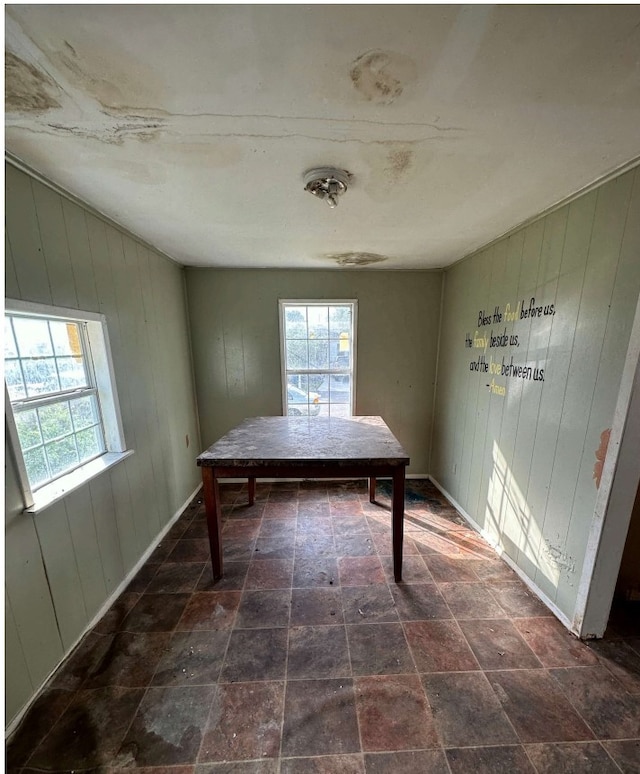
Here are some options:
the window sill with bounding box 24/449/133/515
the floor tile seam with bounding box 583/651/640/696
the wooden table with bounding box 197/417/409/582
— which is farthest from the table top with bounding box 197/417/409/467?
the floor tile seam with bounding box 583/651/640/696

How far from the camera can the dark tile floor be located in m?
1.15

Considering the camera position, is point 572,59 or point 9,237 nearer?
point 572,59

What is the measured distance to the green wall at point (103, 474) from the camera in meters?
1.30

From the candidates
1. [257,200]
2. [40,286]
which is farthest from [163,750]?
[257,200]

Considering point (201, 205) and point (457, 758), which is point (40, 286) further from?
point (457, 758)

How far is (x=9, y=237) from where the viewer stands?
1.29m

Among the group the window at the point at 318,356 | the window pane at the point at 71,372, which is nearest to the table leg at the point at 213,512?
the window pane at the point at 71,372

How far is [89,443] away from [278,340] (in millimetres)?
1984

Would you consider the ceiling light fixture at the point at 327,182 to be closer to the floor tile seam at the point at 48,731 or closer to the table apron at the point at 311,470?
the table apron at the point at 311,470

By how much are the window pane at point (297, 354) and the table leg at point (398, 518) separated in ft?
6.29

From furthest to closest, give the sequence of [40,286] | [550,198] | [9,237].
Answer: [550,198]
[40,286]
[9,237]

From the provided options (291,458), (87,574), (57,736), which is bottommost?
(57,736)

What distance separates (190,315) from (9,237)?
1.94m

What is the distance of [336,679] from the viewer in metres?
1.40
